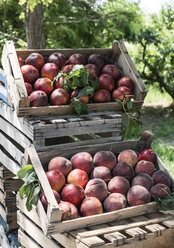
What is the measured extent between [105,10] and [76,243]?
6.28m

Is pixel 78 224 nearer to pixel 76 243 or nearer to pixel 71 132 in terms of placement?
pixel 76 243

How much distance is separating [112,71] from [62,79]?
1.60 ft

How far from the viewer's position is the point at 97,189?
94.3 inches

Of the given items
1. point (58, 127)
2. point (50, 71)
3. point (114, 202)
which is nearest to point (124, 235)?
point (114, 202)

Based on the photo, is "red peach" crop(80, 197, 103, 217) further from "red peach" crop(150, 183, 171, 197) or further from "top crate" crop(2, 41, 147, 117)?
"top crate" crop(2, 41, 147, 117)

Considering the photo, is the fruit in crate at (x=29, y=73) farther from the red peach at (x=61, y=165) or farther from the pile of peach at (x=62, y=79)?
the red peach at (x=61, y=165)

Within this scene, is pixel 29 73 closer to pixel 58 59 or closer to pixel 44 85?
pixel 44 85

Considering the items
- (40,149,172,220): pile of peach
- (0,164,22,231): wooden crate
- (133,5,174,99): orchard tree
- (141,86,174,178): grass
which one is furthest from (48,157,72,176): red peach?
(133,5,174,99): orchard tree

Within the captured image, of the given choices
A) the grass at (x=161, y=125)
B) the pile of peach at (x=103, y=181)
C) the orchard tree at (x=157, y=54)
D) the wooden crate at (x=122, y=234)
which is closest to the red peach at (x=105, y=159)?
the pile of peach at (x=103, y=181)

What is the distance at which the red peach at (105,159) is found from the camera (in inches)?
105

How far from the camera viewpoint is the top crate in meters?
2.71

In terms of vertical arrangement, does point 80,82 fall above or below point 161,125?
above

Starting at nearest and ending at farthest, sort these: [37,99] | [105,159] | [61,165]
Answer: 1. [61,165]
2. [105,159]
3. [37,99]

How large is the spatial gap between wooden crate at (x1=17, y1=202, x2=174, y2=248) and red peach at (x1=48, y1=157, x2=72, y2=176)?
331 mm
